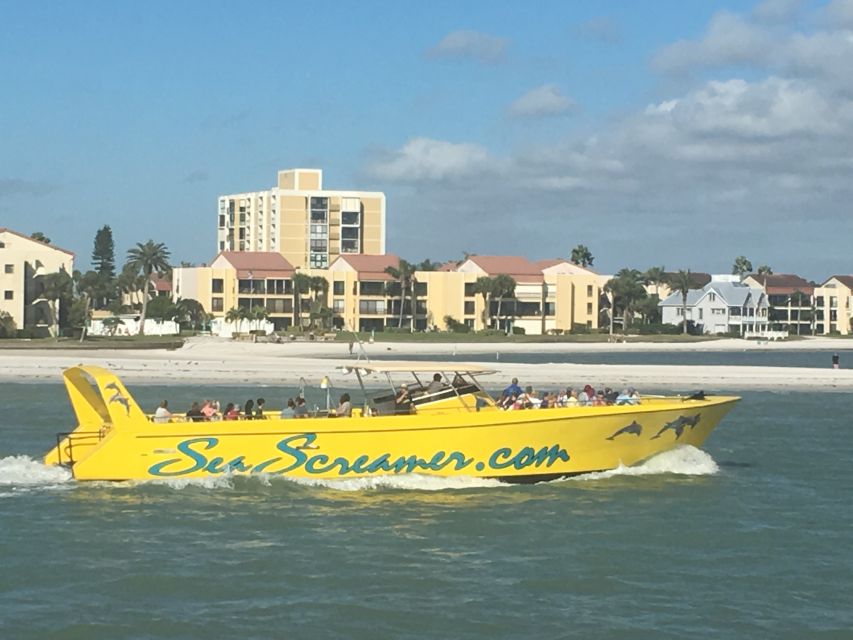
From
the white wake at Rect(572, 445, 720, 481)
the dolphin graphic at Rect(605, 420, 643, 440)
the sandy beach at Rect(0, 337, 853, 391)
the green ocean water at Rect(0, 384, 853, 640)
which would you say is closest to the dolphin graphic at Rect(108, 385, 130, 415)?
the green ocean water at Rect(0, 384, 853, 640)

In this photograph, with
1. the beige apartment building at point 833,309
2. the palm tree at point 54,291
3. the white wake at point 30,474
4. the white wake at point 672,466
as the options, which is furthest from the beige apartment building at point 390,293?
the white wake at point 30,474

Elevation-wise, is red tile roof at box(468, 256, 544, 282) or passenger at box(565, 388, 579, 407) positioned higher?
red tile roof at box(468, 256, 544, 282)

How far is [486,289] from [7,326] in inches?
2047

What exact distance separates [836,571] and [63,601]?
1144cm

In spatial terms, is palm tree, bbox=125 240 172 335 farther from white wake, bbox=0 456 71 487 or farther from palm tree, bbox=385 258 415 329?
white wake, bbox=0 456 71 487

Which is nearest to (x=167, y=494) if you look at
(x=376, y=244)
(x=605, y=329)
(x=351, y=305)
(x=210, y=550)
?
(x=210, y=550)

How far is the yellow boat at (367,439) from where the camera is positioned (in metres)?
23.2

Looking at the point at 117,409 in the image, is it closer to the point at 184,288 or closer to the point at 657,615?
the point at 657,615

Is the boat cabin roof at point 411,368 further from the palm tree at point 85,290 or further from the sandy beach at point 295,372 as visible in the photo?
the palm tree at point 85,290

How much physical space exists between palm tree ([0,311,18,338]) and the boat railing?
68.5 meters

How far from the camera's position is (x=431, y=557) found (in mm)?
20078

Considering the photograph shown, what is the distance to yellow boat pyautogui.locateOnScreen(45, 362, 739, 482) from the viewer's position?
2323 centimetres

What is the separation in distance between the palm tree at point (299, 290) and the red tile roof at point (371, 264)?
6626mm

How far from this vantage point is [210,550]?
20234 millimetres
